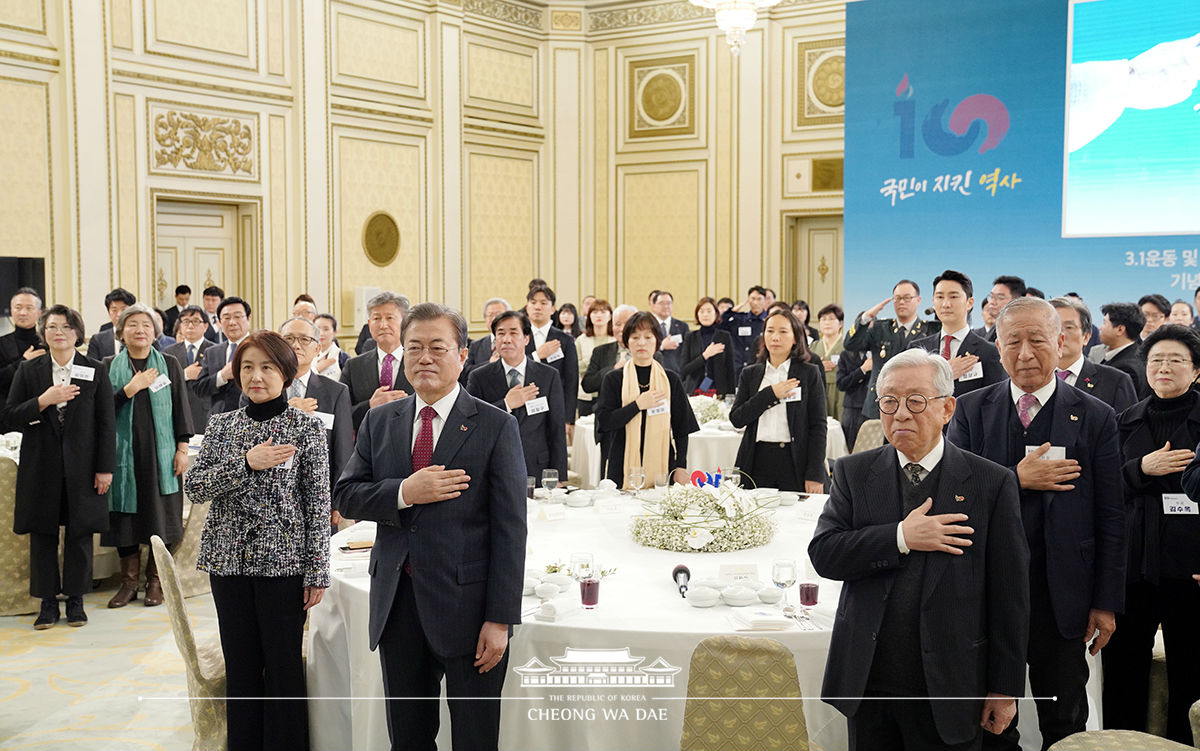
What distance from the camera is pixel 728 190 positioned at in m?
12.9

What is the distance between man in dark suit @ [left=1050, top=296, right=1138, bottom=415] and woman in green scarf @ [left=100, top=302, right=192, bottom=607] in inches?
169

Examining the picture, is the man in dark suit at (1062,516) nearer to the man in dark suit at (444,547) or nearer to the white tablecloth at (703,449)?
the man in dark suit at (444,547)

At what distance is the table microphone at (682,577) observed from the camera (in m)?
3.26

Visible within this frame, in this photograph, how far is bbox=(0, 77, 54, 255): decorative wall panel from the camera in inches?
337

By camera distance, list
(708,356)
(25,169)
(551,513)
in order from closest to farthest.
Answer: (551,513) → (708,356) → (25,169)

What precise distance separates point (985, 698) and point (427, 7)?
11214 mm

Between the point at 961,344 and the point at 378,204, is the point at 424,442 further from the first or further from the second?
the point at 378,204

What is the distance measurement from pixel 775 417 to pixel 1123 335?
68.0 inches

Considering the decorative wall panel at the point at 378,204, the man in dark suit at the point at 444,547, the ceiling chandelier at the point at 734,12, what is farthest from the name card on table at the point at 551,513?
the decorative wall panel at the point at 378,204

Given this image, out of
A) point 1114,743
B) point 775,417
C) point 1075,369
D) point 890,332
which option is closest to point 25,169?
point 775,417

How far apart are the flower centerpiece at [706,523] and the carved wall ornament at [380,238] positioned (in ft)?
27.3

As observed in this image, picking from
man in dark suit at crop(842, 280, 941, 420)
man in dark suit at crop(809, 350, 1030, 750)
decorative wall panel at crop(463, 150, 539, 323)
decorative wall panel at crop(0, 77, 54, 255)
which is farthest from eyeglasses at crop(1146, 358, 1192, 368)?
decorative wall panel at crop(463, 150, 539, 323)

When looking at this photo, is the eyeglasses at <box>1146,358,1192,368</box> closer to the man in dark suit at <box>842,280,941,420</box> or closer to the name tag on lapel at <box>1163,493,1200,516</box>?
the name tag on lapel at <box>1163,493,1200,516</box>

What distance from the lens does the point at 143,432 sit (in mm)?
5516
